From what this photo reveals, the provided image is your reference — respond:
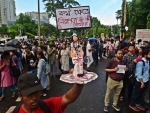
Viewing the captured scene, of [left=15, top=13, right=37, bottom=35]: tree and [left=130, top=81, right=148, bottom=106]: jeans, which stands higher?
[left=15, top=13, right=37, bottom=35]: tree

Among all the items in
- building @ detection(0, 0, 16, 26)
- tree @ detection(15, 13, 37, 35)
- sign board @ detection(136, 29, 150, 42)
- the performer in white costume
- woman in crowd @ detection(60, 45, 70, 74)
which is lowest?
woman in crowd @ detection(60, 45, 70, 74)

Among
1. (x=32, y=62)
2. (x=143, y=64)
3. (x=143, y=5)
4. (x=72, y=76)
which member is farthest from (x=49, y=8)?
(x=72, y=76)

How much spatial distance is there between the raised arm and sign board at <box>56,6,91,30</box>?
1.75 metres

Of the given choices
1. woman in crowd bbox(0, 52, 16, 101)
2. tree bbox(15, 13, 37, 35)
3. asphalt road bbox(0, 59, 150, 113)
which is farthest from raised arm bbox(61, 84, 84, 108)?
tree bbox(15, 13, 37, 35)

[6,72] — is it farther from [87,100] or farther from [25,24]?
[25,24]

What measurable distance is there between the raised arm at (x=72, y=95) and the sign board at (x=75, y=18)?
175cm

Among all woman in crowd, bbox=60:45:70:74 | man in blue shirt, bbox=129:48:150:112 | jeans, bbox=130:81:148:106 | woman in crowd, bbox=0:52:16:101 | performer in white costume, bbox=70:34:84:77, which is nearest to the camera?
performer in white costume, bbox=70:34:84:77

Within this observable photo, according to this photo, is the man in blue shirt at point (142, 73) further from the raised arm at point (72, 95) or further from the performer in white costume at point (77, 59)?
the raised arm at point (72, 95)

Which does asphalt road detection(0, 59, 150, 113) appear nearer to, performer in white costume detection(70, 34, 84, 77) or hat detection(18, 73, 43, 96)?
performer in white costume detection(70, 34, 84, 77)

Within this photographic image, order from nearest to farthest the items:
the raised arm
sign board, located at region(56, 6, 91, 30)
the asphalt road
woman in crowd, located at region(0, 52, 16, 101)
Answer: the raised arm
sign board, located at region(56, 6, 91, 30)
the asphalt road
woman in crowd, located at region(0, 52, 16, 101)

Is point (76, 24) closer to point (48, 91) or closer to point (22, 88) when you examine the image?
point (22, 88)

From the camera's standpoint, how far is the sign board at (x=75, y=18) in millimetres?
3543

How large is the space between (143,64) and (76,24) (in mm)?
2313

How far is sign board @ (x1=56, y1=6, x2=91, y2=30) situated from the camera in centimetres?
354
